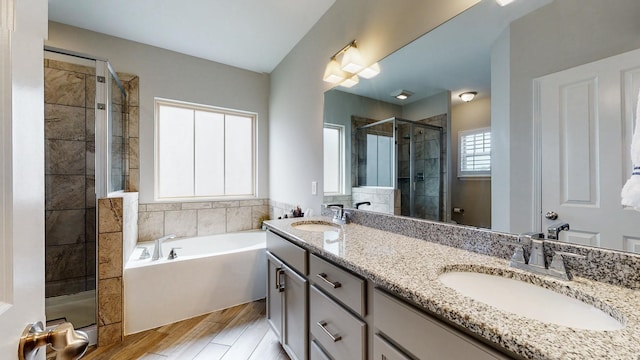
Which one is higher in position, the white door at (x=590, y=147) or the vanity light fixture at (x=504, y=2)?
the vanity light fixture at (x=504, y=2)

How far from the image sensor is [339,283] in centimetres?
108

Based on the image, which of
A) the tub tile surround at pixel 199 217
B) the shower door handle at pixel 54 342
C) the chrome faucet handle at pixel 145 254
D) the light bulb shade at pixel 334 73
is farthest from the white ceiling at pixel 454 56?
the chrome faucet handle at pixel 145 254

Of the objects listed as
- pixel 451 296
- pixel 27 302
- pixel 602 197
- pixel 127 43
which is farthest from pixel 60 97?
pixel 602 197

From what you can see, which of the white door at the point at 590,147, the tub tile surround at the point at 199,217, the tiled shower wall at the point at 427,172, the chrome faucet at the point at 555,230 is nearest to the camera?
the white door at the point at 590,147

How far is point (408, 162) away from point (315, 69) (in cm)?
137

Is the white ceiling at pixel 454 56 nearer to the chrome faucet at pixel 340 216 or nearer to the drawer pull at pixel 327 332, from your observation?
the chrome faucet at pixel 340 216

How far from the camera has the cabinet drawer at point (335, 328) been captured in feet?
3.22

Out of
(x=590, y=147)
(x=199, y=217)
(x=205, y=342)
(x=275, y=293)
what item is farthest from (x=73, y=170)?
(x=590, y=147)

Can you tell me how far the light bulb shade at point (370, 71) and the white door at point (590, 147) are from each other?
988 mm

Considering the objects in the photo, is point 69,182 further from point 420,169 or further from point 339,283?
point 420,169

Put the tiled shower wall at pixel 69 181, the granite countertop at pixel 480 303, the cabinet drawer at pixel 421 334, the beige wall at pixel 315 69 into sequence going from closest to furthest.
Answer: the granite countertop at pixel 480 303 < the cabinet drawer at pixel 421 334 < the beige wall at pixel 315 69 < the tiled shower wall at pixel 69 181

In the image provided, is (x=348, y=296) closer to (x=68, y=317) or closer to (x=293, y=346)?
(x=293, y=346)

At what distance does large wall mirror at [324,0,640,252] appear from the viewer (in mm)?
829

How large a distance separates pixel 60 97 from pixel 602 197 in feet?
12.4
